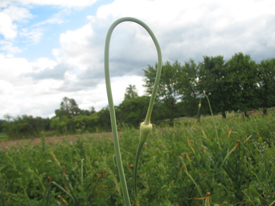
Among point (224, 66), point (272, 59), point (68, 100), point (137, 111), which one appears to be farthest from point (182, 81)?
point (68, 100)

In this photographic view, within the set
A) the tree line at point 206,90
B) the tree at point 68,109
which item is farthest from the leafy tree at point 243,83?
the tree at point 68,109

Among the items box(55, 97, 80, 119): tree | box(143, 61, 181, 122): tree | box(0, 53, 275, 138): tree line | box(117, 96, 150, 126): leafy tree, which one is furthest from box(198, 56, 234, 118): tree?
box(55, 97, 80, 119): tree

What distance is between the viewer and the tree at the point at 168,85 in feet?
87.9

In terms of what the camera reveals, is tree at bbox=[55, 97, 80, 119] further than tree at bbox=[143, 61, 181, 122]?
Yes

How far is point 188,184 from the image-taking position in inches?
54.7

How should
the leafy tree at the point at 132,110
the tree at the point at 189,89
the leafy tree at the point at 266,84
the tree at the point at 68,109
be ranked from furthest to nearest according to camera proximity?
the tree at the point at 68,109 < the leafy tree at the point at 132,110 < the tree at the point at 189,89 < the leafy tree at the point at 266,84

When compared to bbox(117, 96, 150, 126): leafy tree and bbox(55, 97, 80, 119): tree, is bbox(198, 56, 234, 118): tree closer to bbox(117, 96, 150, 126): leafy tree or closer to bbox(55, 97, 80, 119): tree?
bbox(117, 96, 150, 126): leafy tree

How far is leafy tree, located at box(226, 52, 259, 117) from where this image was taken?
2141cm

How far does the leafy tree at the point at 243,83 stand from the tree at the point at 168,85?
Result: 7358 mm

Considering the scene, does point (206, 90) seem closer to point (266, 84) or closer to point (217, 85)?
point (217, 85)

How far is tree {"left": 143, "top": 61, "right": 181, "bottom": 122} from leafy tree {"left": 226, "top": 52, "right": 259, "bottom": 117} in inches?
290

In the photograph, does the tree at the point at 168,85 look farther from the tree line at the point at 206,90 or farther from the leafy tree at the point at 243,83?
the leafy tree at the point at 243,83

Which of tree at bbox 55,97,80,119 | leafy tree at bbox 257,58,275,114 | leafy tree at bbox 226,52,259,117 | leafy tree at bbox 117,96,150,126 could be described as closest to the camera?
leafy tree at bbox 226,52,259,117

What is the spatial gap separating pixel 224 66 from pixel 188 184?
25.6 meters
